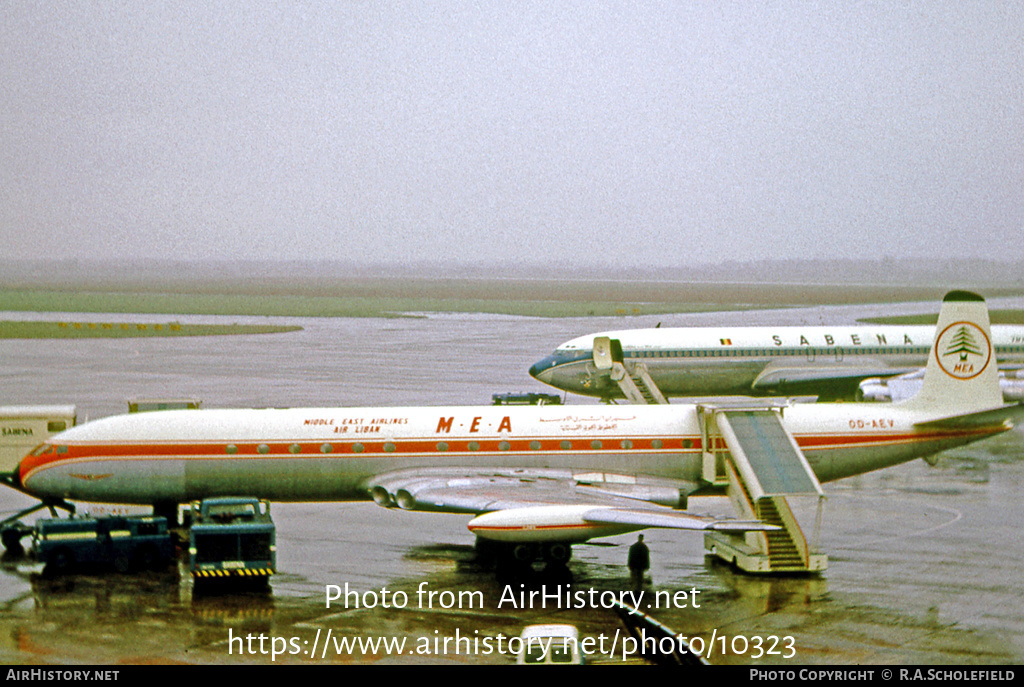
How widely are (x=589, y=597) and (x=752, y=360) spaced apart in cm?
3154

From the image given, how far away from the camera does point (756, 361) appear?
53.1m

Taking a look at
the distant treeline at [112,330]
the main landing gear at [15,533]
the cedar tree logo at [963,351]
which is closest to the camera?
the main landing gear at [15,533]

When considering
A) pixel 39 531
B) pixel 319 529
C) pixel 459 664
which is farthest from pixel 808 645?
pixel 39 531

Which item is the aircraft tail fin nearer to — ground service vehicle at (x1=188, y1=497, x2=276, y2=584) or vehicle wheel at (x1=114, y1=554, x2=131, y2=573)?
ground service vehicle at (x1=188, y1=497, x2=276, y2=584)

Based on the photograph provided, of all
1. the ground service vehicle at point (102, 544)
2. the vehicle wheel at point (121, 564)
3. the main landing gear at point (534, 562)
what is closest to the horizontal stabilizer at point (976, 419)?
the main landing gear at point (534, 562)

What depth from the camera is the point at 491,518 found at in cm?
2375

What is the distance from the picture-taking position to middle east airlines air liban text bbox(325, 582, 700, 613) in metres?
23.1

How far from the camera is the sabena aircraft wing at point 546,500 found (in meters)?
23.3

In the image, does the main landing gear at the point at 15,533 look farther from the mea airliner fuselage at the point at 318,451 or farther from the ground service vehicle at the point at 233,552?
the ground service vehicle at the point at 233,552

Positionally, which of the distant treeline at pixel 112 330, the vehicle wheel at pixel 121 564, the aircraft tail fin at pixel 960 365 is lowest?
the vehicle wheel at pixel 121 564

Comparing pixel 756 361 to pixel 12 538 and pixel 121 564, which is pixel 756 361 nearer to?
pixel 121 564

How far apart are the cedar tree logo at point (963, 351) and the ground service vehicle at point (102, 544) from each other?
22.2 m

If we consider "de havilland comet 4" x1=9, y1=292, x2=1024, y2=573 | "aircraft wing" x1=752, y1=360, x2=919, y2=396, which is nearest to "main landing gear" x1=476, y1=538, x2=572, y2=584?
"de havilland comet 4" x1=9, y1=292, x2=1024, y2=573

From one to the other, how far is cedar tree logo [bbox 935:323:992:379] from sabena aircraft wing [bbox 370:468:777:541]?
8919 mm
